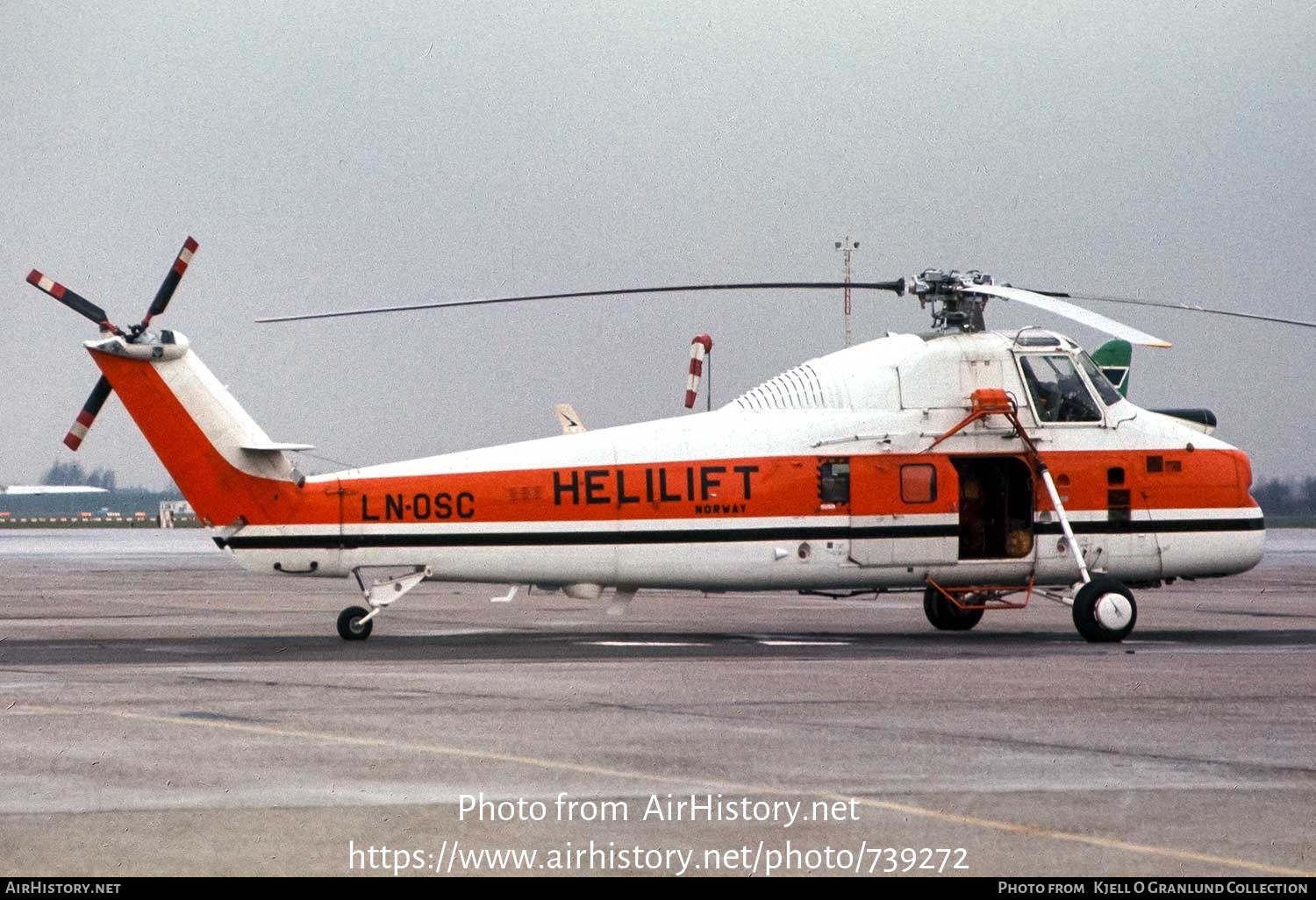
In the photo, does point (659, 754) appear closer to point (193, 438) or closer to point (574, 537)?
point (574, 537)

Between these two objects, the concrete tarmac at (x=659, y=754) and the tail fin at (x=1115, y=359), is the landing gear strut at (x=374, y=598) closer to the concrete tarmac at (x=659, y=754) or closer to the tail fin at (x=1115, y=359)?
the concrete tarmac at (x=659, y=754)

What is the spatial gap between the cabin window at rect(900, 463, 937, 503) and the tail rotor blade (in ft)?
35.8

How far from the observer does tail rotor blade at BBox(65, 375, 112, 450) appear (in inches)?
843

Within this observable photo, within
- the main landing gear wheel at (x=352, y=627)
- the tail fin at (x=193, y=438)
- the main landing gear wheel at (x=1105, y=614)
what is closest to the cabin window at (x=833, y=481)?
the main landing gear wheel at (x=1105, y=614)

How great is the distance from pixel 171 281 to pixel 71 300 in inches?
51.7

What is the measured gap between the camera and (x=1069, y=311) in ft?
64.7

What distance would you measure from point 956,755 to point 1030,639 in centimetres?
1136

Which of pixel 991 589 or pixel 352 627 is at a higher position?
pixel 991 589

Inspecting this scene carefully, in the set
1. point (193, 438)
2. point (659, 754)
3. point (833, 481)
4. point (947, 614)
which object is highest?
point (193, 438)

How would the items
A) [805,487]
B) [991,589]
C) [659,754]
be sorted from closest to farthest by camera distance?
[659,754] < [805,487] < [991,589]

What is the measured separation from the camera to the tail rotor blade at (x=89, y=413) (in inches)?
843

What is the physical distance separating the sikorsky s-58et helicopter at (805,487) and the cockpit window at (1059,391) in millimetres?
28

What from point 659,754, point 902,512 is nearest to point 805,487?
point 902,512

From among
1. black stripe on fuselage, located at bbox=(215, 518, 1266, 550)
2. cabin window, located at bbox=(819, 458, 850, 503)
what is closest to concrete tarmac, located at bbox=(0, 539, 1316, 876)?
black stripe on fuselage, located at bbox=(215, 518, 1266, 550)
